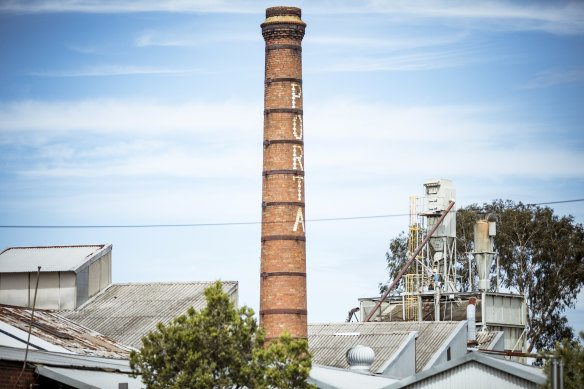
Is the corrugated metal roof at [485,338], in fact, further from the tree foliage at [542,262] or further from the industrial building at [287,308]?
the tree foliage at [542,262]

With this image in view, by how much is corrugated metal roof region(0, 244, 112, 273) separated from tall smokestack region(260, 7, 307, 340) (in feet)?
39.5

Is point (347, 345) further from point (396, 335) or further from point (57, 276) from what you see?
point (57, 276)

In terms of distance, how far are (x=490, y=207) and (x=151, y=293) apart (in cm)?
2972

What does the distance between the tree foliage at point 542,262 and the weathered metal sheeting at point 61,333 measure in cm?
3355

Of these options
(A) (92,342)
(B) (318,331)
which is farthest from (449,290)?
(A) (92,342)

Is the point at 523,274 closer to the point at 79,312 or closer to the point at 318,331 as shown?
the point at 318,331

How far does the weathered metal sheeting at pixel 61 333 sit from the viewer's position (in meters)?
35.0

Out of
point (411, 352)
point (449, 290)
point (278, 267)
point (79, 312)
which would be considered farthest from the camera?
point (449, 290)

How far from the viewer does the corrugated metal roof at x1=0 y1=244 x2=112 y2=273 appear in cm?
4956

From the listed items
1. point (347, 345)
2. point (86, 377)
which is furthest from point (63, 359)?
point (347, 345)

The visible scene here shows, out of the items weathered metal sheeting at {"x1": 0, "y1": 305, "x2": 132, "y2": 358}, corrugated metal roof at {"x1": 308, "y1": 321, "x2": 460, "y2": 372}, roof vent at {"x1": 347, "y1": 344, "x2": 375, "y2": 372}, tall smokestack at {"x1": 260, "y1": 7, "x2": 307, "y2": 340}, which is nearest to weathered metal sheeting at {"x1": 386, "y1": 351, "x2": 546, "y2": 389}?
roof vent at {"x1": 347, "y1": 344, "x2": 375, "y2": 372}

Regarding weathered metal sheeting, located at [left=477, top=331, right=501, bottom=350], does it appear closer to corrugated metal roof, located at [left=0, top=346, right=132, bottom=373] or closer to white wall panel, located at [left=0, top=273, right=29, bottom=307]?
corrugated metal roof, located at [left=0, top=346, right=132, bottom=373]

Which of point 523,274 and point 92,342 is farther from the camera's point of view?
point 523,274

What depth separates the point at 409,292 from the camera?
57594mm
